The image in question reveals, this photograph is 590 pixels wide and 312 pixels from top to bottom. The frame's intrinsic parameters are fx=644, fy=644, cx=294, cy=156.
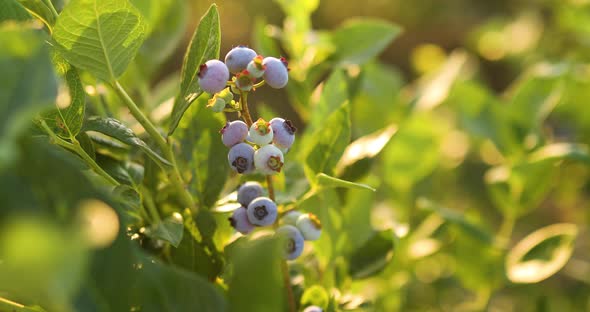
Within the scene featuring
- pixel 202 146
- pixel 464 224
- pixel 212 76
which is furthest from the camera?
pixel 464 224

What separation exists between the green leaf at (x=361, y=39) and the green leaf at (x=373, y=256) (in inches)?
8.9

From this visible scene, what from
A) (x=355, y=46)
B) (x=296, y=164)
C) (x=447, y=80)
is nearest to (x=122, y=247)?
(x=296, y=164)

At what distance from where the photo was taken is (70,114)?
0.44 m

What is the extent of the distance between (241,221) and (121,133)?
0.34 ft

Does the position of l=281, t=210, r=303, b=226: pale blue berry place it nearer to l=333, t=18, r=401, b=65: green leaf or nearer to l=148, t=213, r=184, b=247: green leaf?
l=148, t=213, r=184, b=247: green leaf

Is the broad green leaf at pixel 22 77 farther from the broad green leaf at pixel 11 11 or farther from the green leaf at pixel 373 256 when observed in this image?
the green leaf at pixel 373 256

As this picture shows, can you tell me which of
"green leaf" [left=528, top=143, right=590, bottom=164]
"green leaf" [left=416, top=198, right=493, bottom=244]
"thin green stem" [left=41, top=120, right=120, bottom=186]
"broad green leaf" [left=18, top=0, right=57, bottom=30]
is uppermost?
"green leaf" [left=528, top=143, right=590, bottom=164]

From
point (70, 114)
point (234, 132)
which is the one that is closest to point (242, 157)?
point (234, 132)

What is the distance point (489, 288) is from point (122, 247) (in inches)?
23.3

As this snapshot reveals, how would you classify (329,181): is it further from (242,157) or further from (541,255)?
(541,255)

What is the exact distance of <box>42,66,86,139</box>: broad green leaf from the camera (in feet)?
1.42

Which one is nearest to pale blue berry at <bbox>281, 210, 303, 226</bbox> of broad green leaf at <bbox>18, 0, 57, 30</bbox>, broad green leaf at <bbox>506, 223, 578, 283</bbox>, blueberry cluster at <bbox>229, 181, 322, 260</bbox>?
blueberry cluster at <bbox>229, 181, 322, 260</bbox>

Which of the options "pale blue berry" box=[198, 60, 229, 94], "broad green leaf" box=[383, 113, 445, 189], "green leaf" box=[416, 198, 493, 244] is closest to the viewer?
"pale blue berry" box=[198, 60, 229, 94]

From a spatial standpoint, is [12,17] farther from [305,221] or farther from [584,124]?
[584,124]
